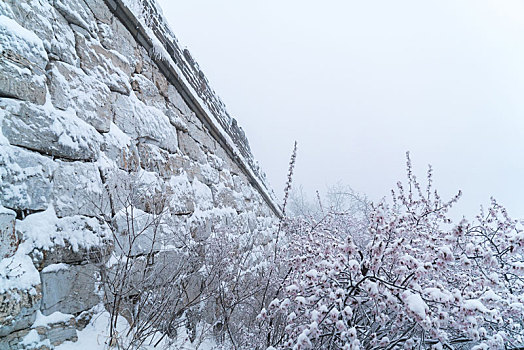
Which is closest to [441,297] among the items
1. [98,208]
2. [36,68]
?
[98,208]

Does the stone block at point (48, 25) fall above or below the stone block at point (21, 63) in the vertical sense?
above

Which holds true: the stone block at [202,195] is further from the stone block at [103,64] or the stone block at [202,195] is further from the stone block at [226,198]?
the stone block at [103,64]

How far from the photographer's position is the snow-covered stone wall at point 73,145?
1.15 metres

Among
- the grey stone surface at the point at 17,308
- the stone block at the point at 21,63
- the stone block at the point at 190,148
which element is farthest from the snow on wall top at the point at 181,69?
the grey stone surface at the point at 17,308

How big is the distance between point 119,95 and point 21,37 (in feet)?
1.99

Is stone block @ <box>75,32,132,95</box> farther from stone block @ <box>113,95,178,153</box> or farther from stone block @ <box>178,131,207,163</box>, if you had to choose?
stone block @ <box>178,131,207,163</box>

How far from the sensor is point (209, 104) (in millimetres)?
2965

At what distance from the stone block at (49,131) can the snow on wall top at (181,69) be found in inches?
35.8

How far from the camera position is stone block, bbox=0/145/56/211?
1125 mm

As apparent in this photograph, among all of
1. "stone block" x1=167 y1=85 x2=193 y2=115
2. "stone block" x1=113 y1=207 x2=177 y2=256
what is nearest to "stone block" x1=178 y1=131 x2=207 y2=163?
"stone block" x1=167 y1=85 x2=193 y2=115

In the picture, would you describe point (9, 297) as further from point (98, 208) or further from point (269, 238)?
point (269, 238)

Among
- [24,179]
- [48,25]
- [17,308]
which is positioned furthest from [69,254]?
[48,25]

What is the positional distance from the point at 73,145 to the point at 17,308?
0.72 m

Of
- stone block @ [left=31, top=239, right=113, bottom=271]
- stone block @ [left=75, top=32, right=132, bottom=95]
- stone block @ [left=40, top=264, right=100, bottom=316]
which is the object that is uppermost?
stone block @ [left=75, top=32, right=132, bottom=95]
